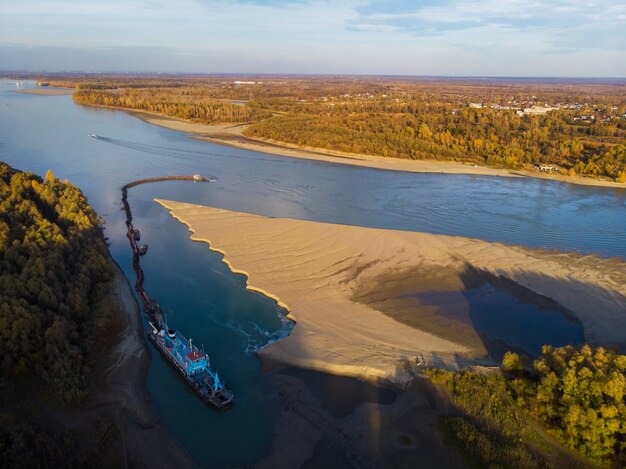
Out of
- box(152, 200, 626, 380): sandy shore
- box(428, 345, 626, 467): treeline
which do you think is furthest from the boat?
box(428, 345, 626, 467): treeline

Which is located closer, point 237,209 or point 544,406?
point 544,406

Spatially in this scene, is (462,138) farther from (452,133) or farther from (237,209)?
(237,209)

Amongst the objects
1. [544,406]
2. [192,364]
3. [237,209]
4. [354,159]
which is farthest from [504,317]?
[354,159]

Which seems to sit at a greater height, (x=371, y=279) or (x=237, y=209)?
(x=237, y=209)

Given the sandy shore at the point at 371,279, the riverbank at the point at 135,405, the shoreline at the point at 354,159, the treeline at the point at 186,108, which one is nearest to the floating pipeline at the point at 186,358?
the riverbank at the point at 135,405

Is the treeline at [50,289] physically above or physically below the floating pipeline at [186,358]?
above

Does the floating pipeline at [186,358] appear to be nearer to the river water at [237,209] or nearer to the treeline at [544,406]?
the river water at [237,209]

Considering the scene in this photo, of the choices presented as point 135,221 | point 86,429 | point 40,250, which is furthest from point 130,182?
point 86,429
